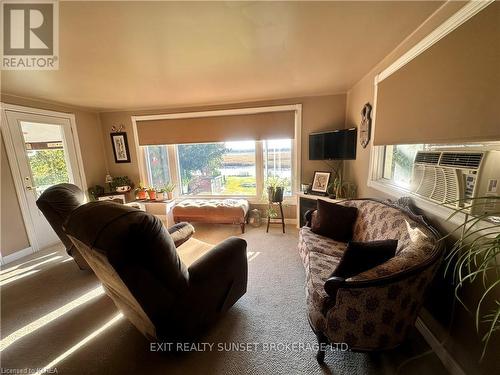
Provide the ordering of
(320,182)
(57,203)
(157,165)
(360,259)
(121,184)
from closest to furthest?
(360,259), (57,203), (320,182), (121,184), (157,165)

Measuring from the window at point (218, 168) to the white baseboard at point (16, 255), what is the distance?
232 centimetres

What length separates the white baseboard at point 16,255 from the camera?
2611 millimetres

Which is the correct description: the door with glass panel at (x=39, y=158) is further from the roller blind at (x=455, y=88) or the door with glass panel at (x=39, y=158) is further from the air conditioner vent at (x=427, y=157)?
the air conditioner vent at (x=427, y=157)

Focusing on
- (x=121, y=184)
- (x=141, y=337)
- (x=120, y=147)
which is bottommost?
(x=141, y=337)

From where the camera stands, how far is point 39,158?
9.87ft

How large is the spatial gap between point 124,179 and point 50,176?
1056 millimetres

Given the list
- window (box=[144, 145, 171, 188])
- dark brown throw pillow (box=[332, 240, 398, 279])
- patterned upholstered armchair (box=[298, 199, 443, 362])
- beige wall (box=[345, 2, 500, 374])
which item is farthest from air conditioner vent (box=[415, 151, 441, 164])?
window (box=[144, 145, 171, 188])

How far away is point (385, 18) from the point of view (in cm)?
138

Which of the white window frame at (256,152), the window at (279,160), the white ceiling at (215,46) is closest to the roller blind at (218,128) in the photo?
the white window frame at (256,152)

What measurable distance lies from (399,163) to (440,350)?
1.59 m

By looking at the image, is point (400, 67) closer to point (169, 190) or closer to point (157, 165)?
point (169, 190)

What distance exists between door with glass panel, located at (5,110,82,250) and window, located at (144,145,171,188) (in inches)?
45.4

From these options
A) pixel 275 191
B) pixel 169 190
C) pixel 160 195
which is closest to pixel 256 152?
pixel 275 191

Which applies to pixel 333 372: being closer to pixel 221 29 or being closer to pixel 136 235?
pixel 136 235
